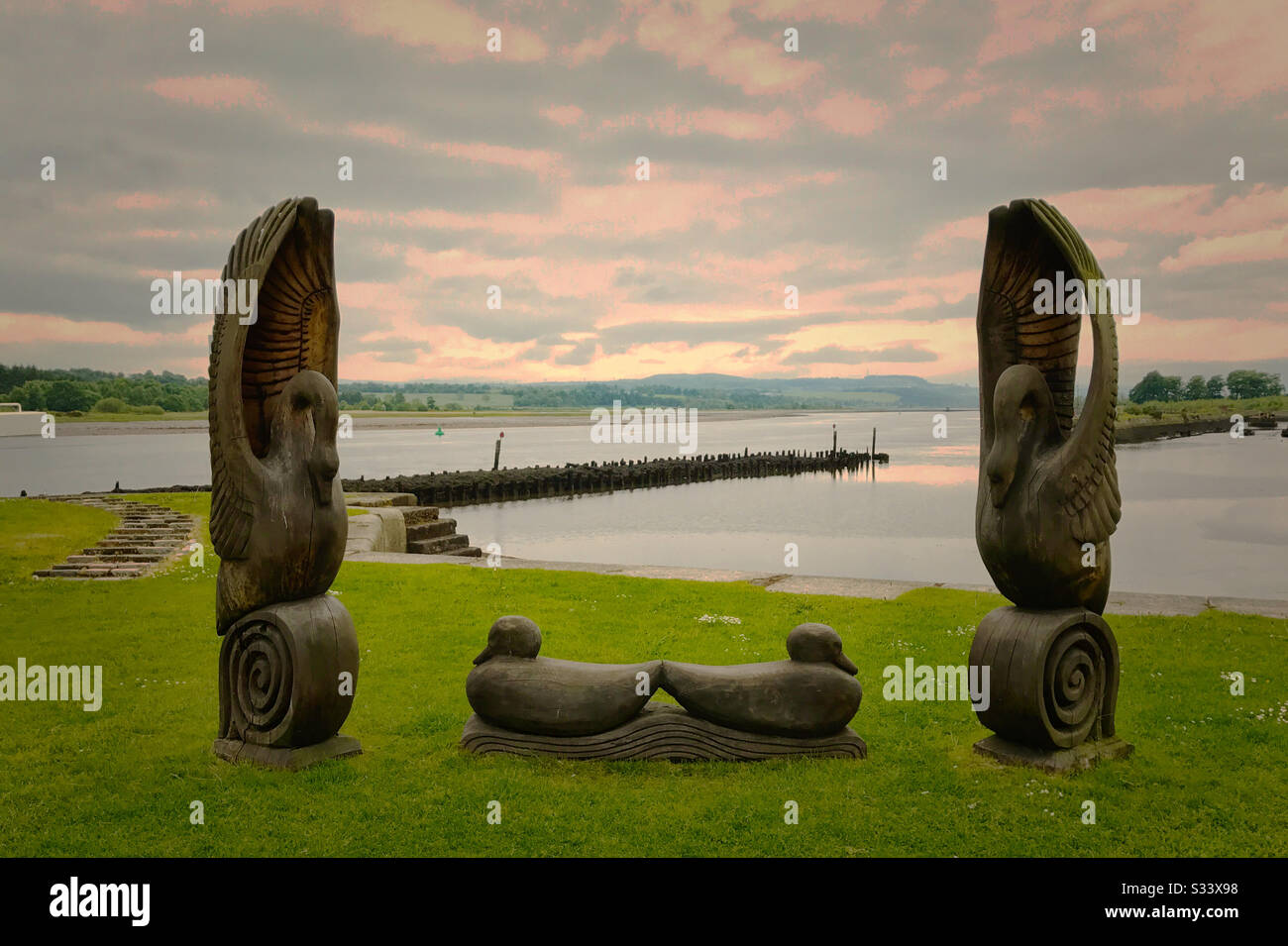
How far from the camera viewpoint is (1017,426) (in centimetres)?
633

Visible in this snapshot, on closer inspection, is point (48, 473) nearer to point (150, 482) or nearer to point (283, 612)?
point (150, 482)

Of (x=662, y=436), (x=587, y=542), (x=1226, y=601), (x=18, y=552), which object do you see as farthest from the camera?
(x=662, y=436)

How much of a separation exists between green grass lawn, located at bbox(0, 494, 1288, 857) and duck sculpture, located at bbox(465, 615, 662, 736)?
305mm

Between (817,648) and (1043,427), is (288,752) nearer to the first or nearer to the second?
(817,648)

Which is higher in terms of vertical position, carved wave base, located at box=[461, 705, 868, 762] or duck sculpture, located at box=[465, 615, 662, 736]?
duck sculpture, located at box=[465, 615, 662, 736]

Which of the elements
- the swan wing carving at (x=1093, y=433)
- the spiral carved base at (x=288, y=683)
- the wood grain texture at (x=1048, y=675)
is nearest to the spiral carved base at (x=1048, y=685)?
the wood grain texture at (x=1048, y=675)

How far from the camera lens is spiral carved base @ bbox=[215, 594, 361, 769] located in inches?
241

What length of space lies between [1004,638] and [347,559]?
38.0 feet

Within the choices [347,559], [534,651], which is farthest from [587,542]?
[534,651]

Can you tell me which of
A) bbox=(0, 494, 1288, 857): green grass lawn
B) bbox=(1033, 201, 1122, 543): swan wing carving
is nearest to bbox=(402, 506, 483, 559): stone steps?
bbox=(0, 494, 1288, 857): green grass lawn

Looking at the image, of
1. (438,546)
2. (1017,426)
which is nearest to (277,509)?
(1017,426)

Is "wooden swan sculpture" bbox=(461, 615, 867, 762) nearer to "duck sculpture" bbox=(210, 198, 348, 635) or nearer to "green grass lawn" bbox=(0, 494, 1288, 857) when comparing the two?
→ "green grass lawn" bbox=(0, 494, 1288, 857)

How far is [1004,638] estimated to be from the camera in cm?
630

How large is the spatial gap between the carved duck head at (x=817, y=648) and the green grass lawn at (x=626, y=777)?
70 cm
